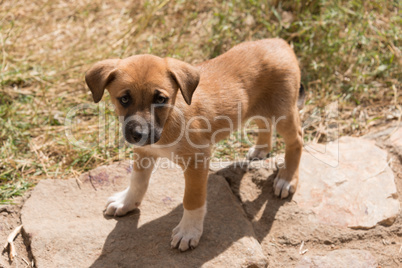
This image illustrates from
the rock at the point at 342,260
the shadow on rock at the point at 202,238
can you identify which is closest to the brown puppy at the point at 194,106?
the shadow on rock at the point at 202,238

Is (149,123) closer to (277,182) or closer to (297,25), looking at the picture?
(277,182)

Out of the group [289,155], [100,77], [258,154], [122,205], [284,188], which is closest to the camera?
[100,77]

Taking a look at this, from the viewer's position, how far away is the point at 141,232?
13.8 feet

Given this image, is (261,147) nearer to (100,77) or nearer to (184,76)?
(184,76)

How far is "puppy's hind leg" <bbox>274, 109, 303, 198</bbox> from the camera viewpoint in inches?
184

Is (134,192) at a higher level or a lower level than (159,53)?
lower

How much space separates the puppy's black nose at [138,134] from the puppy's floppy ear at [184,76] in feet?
1.53

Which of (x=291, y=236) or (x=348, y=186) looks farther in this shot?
(x=348, y=186)

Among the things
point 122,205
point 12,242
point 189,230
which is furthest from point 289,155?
point 12,242

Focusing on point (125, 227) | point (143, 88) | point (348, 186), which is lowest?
point (348, 186)

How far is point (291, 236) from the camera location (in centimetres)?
443

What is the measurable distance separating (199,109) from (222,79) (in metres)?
0.45

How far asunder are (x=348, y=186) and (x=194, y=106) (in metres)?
1.98

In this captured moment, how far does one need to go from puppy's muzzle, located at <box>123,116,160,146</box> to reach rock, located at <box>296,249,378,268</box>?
1868 millimetres
